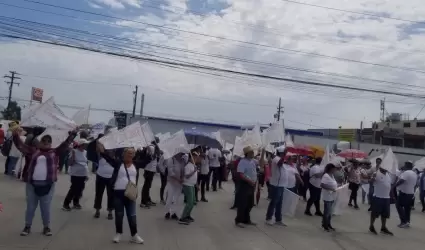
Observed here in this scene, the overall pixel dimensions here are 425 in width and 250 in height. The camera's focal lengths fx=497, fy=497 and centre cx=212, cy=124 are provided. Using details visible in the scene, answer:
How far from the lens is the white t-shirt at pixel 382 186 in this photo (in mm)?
11930

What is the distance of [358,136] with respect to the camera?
2623 inches

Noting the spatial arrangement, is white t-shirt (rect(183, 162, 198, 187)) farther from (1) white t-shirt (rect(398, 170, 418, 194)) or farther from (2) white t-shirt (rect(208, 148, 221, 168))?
(2) white t-shirt (rect(208, 148, 221, 168))

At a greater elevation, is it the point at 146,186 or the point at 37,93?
the point at 37,93

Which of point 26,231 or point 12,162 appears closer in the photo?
point 26,231

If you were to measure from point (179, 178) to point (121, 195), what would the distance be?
297 centimetres

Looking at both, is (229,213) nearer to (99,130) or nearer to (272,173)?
(272,173)

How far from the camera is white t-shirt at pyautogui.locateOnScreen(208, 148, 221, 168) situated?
1781cm

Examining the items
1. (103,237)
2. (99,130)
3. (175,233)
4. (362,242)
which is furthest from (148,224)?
(99,130)

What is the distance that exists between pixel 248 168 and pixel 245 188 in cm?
45

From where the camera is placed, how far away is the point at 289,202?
1230cm

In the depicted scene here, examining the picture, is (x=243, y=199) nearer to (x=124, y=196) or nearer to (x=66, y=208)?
(x=124, y=196)

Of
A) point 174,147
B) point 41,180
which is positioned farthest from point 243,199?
point 41,180

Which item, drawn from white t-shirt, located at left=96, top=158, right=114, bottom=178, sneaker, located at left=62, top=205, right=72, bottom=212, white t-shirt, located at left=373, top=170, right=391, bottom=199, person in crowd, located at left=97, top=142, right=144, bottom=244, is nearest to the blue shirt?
white t-shirt, located at left=96, top=158, right=114, bottom=178

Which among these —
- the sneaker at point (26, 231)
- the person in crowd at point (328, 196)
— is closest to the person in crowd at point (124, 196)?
the sneaker at point (26, 231)
